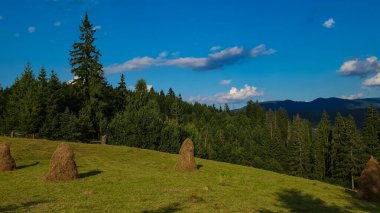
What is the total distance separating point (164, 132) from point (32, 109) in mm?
30166

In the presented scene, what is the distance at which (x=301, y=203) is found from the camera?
24.7 meters

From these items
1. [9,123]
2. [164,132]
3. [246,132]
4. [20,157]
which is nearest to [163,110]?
[246,132]

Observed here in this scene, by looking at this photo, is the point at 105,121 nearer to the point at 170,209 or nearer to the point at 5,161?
the point at 5,161

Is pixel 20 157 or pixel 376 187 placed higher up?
pixel 20 157

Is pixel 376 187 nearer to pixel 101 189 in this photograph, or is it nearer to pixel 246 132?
pixel 101 189

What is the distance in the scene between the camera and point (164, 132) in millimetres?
81125

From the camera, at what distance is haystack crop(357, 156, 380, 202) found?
29609 mm

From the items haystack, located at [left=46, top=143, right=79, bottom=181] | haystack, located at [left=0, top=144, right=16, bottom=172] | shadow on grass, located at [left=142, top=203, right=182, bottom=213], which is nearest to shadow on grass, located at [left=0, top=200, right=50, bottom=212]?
shadow on grass, located at [left=142, top=203, right=182, bottom=213]

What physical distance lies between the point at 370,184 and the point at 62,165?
26688 millimetres

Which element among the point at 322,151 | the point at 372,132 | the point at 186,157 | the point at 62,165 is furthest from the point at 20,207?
the point at 322,151

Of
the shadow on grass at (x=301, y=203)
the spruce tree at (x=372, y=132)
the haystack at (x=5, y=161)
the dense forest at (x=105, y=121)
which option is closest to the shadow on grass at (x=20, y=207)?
the shadow on grass at (x=301, y=203)

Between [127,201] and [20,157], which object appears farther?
[20,157]

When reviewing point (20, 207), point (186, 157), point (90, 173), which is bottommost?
point (90, 173)

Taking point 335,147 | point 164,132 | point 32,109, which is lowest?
point 335,147
